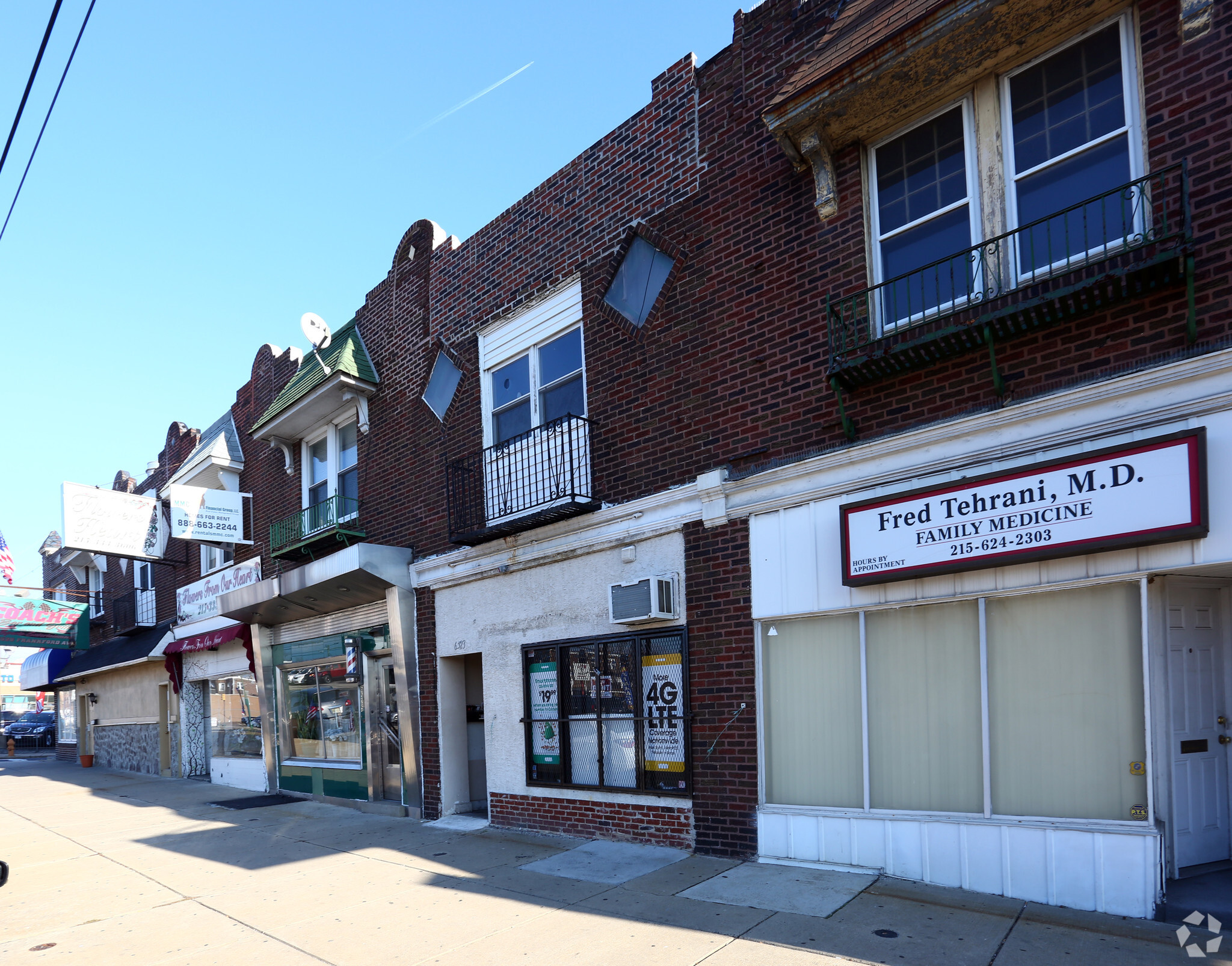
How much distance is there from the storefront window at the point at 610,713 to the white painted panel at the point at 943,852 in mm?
2515

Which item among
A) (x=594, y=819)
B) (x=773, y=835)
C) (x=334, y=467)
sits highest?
(x=334, y=467)

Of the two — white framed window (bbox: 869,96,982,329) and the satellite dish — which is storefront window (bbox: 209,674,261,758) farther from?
white framed window (bbox: 869,96,982,329)

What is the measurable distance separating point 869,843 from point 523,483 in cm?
586

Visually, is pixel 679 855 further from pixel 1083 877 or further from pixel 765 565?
pixel 1083 877

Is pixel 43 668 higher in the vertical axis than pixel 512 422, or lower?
lower

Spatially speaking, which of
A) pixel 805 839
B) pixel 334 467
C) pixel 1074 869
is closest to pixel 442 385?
pixel 334 467

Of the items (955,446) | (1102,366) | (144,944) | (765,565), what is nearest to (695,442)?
(765,565)

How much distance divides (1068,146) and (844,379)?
7.82 feet

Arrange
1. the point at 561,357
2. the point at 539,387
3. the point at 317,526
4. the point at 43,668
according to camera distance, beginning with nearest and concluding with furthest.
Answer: the point at 561,357
the point at 539,387
the point at 317,526
the point at 43,668

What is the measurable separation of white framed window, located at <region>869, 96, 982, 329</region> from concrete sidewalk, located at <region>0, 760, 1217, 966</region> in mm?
4604

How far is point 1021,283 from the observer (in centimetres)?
683

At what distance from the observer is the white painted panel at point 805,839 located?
7684 mm

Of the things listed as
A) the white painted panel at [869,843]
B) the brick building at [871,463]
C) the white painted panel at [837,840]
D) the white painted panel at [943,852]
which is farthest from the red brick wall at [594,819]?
the white painted panel at [943,852]

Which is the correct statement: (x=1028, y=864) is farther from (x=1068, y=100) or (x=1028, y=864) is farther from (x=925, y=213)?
(x=1068, y=100)
